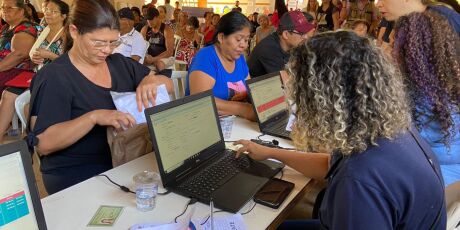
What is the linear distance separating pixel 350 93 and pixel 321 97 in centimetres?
7

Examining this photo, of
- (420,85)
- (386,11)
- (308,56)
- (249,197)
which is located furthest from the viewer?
(386,11)

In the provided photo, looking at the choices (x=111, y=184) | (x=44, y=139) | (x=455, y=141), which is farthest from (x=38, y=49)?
(x=455, y=141)

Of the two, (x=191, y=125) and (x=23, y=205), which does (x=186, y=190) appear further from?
(x=23, y=205)

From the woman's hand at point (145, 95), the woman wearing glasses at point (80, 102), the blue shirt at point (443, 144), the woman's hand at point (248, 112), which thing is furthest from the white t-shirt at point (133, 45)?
the blue shirt at point (443, 144)

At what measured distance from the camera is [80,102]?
4.58 ft

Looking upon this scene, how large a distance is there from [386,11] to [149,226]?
7.04 feet

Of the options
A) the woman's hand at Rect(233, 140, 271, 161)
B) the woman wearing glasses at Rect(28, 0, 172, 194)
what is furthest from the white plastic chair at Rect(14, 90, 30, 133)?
the woman's hand at Rect(233, 140, 271, 161)

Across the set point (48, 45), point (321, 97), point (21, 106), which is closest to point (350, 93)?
point (321, 97)

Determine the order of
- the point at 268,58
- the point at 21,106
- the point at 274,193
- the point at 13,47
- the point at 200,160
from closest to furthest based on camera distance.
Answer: the point at 274,193
the point at 200,160
the point at 21,106
the point at 268,58
the point at 13,47

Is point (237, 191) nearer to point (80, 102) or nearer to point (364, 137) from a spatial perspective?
point (364, 137)

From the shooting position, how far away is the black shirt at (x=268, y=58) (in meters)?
2.42

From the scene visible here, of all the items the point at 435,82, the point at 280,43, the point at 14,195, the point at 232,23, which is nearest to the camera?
the point at 14,195

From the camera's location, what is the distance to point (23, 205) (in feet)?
2.45

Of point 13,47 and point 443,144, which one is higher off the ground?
point 13,47
